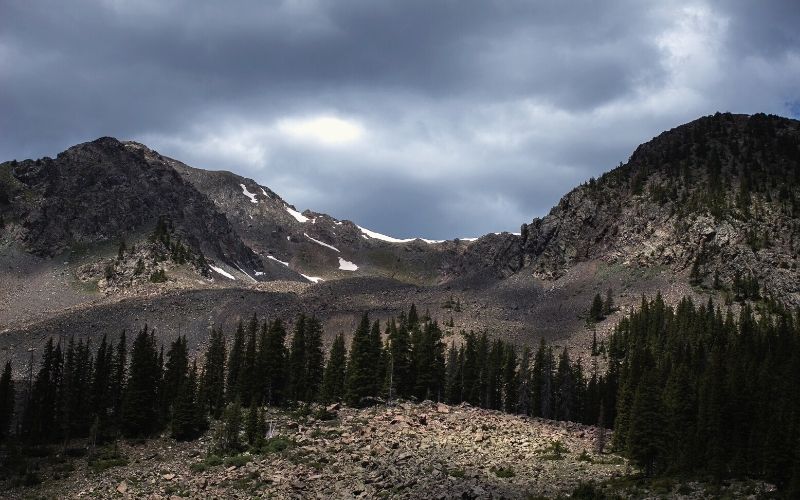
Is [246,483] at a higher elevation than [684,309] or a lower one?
lower

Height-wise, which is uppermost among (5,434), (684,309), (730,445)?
(684,309)

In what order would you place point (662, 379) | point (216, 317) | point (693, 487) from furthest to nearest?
1. point (216, 317)
2. point (662, 379)
3. point (693, 487)

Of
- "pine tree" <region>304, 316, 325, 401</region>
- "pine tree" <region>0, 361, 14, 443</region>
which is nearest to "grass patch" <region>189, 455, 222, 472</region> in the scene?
"pine tree" <region>304, 316, 325, 401</region>

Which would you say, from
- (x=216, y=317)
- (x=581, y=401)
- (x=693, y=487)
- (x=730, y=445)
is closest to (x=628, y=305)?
(x=581, y=401)

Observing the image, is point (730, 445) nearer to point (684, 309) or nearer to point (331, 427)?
point (331, 427)

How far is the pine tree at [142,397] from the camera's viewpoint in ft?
287

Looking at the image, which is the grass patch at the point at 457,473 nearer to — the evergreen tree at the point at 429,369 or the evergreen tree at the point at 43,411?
the evergreen tree at the point at 429,369

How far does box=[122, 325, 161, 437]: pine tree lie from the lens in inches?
3447

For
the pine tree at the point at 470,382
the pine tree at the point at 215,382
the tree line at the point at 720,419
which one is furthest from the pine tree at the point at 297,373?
the tree line at the point at 720,419

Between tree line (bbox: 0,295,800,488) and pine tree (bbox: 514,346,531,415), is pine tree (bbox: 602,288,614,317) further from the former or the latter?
pine tree (bbox: 514,346,531,415)

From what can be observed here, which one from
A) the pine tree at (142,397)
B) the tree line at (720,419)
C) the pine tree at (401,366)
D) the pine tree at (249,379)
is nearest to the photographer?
the tree line at (720,419)

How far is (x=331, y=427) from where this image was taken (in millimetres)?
76750

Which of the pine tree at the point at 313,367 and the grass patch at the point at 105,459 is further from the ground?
the pine tree at the point at 313,367

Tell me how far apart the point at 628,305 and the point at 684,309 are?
27.2 m
